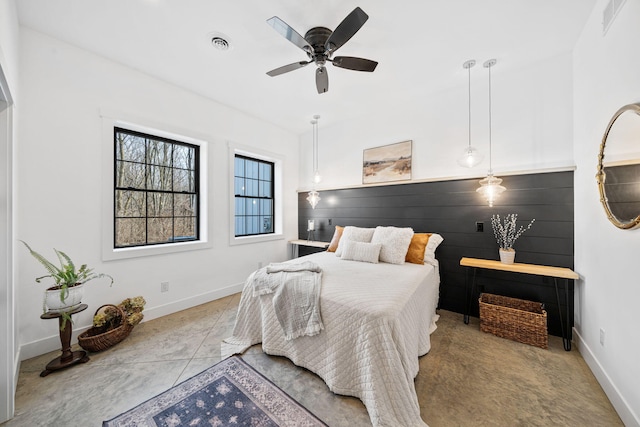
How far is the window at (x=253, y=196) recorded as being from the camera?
4.01 m

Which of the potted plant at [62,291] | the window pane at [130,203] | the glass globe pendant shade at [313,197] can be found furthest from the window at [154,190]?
the glass globe pendant shade at [313,197]

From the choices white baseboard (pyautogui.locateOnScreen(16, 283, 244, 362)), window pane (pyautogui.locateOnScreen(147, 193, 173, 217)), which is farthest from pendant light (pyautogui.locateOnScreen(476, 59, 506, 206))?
window pane (pyautogui.locateOnScreen(147, 193, 173, 217))

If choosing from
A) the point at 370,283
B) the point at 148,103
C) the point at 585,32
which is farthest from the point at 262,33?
the point at 585,32

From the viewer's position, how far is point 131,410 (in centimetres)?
153

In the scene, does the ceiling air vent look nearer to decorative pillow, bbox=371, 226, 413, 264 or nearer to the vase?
the vase

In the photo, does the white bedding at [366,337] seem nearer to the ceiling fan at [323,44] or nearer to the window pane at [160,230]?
the window pane at [160,230]

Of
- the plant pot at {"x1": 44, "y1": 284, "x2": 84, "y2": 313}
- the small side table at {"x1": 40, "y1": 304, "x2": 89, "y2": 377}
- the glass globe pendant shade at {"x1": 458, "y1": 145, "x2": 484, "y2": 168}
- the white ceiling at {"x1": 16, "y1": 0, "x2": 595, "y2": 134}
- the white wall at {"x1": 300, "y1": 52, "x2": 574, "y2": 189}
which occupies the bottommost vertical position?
the small side table at {"x1": 40, "y1": 304, "x2": 89, "y2": 377}

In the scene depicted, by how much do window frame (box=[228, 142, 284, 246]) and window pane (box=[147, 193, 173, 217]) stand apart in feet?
2.59

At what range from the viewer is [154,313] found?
2832 millimetres

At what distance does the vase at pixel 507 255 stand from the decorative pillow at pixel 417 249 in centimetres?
75

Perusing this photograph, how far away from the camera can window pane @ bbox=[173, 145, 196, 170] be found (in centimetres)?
325

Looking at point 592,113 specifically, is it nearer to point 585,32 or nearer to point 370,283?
point 585,32

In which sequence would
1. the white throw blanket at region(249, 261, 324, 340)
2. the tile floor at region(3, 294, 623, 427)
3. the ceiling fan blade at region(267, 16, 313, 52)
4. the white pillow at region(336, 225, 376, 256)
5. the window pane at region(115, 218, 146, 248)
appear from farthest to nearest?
1. the white pillow at region(336, 225, 376, 256)
2. the window pane at region(115, 218, 146, 248)
3. the white throw blanket at region(249, 261, 324, 340)
4. the ceiling fan blade at region(267, 16, 313, 52)
5. the tile floor at region(3, 294, 623, 427)

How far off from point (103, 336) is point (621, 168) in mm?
4181
